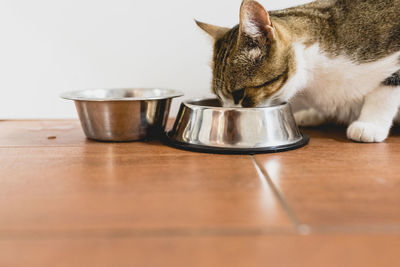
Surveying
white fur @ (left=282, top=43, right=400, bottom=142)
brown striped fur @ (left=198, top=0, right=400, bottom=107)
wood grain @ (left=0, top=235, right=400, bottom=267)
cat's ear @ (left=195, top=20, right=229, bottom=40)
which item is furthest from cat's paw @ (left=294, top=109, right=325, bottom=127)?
wood grain @ (left=0, top=235, right=400, bottom=267)

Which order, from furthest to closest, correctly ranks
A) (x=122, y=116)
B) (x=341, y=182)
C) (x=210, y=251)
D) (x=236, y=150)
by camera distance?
1. (x=122, y=116)
2. (x=236, y=150)
3. (x=341, y=182)
4. (x=210, y=251)

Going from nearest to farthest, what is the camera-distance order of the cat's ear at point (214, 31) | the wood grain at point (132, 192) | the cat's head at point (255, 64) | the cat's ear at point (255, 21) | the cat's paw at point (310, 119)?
the wood grain at point (132, 192) < the cat's ear at point (255, 21) < the cat's head at point (255, 64) < the cat's ear at point (214, 31) < the cat's paw at point (310, 119)

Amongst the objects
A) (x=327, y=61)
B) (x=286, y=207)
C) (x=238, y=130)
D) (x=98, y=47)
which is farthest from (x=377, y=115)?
(x=98, y=47)

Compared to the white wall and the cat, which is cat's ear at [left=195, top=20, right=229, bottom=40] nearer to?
the cat

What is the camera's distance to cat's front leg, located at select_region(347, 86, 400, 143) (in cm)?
119

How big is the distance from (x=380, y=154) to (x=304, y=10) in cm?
54

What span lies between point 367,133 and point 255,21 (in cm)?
46

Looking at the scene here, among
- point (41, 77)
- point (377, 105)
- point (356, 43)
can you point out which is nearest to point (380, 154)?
point (377, 105)

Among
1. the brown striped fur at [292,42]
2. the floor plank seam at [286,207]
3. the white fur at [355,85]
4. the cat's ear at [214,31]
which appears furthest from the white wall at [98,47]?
the floor plank seam at [286,207]

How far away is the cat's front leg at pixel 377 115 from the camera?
3.92 feet

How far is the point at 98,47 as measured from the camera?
160 centimetres

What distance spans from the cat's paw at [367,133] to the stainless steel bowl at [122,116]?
542 mm

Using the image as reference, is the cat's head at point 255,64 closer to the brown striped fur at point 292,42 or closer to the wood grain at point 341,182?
the brown striped fur at point 292,42

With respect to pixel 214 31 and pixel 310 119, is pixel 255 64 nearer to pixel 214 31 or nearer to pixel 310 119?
pixel 214 31
